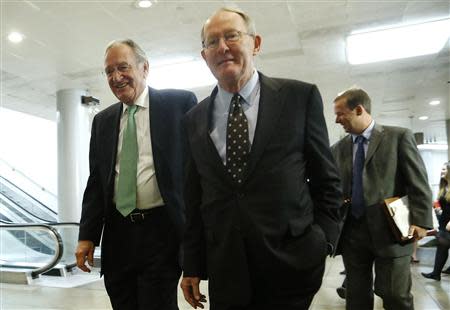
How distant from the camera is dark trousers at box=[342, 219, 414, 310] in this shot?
2.24 metres

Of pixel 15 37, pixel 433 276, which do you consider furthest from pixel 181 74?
pixel 433 276

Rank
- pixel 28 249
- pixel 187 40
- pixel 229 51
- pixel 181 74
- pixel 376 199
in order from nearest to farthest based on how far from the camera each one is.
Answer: pixel 229 51 < pixel 376 199 < pixel 187 40 < pixel 28 249 < pixel 181 74

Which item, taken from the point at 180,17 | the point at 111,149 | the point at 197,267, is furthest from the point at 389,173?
the point at 180,17

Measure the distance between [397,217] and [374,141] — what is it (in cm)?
50

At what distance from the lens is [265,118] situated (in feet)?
4.34

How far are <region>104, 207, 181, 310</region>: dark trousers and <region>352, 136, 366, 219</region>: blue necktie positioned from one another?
1.26 meters

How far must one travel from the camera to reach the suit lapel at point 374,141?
2.42m

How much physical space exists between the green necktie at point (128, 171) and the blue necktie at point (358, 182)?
1436mm

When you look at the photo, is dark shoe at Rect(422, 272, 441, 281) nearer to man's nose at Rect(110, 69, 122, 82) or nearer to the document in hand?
the document in hand

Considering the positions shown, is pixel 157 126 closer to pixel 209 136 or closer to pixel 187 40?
pixel 209 136

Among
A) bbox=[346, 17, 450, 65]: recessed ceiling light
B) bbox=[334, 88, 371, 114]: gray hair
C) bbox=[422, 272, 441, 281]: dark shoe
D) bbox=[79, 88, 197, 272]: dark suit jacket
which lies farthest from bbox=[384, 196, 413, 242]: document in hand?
bbox=[346, 17, 450, 65]: recessed ceiling light

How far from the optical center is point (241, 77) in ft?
4.62

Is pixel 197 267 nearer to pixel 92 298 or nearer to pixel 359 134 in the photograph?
pixel 359 134

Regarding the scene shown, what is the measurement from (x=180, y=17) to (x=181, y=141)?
3.68 metres
